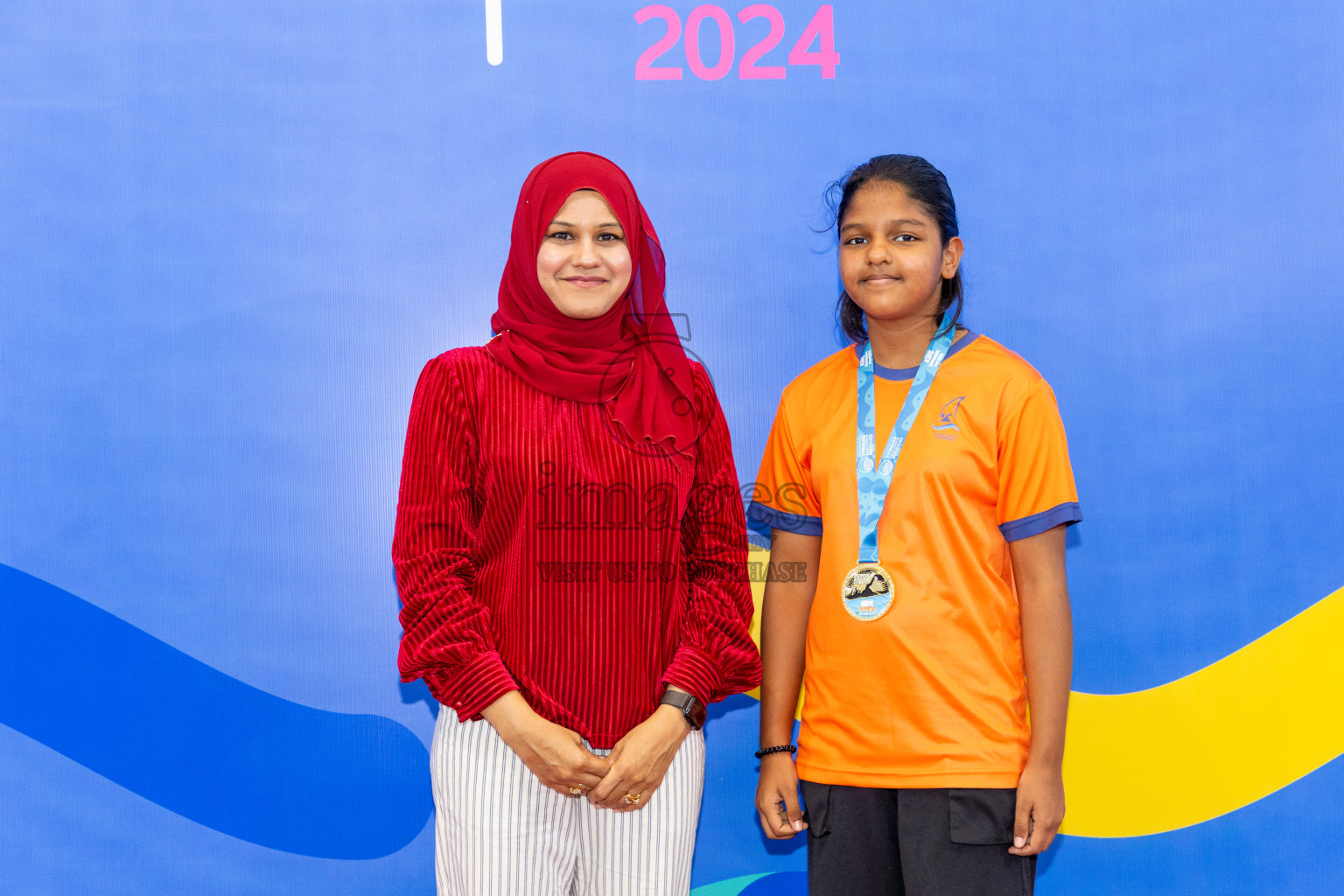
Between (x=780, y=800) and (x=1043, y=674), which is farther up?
(x=1043, y=674)

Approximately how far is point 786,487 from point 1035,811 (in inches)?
25.8

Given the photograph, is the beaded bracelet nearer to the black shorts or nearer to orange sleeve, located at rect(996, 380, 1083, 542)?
the black shorts

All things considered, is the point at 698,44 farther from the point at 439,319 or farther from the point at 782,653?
the point at 782,653

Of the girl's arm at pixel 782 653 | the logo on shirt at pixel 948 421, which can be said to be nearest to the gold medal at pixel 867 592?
the girl's arm at pixel 782 653

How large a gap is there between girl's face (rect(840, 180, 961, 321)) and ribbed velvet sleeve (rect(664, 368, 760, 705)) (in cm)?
34

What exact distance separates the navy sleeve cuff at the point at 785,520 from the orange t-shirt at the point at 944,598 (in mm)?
60

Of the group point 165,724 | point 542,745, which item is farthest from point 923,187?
point 165,724

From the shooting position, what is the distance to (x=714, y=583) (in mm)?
1549

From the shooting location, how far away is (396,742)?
2.20 metres

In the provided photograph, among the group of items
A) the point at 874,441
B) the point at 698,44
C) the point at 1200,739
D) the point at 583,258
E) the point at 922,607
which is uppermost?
the point at 698,44

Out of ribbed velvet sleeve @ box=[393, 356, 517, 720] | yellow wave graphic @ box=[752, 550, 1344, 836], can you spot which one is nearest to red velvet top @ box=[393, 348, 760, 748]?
ribbed velvet sleeve @ box=[393, 356, 517, 720]

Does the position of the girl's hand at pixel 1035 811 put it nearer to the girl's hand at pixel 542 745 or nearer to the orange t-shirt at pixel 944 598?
the orange t-shirt at pixel 944 598

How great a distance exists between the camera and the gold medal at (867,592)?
62.9 inches

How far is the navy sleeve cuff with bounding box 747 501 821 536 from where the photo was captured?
1737 millimetres
